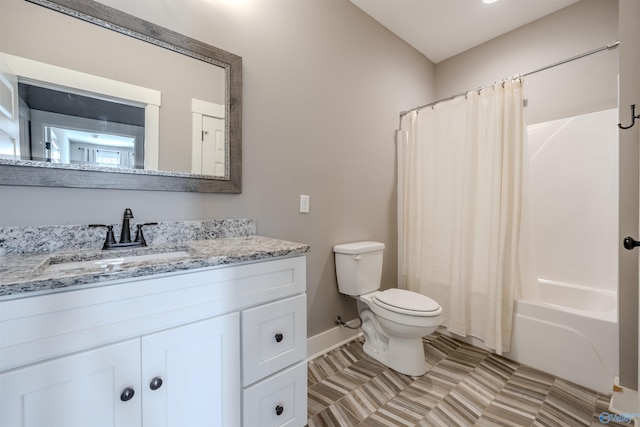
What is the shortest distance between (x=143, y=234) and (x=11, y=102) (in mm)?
651

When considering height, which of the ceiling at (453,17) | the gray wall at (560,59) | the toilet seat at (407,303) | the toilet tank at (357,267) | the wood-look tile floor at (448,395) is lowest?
the wood-look tile floor at (448,395)

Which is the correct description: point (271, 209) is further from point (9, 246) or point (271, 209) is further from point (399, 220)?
point (399, 220)

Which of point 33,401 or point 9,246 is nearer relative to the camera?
point 33,401

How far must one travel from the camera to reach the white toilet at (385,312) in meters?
1.60

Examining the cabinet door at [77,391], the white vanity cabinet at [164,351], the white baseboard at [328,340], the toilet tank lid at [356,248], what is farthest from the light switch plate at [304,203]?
the cabinet door at [77,391]

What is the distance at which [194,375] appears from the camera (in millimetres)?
894

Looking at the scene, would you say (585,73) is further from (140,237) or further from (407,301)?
(140,237)

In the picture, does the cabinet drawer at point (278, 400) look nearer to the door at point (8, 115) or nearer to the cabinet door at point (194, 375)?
the cabinet door at point (194, 375)

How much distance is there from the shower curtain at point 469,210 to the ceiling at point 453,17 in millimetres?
680

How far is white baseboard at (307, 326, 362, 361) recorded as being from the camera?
185 cm

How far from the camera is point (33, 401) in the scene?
0.65 meters

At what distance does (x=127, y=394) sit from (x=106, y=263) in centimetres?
41

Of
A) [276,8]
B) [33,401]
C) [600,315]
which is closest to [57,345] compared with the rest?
[33,401]

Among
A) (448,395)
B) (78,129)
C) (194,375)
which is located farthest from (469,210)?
(78,129)
